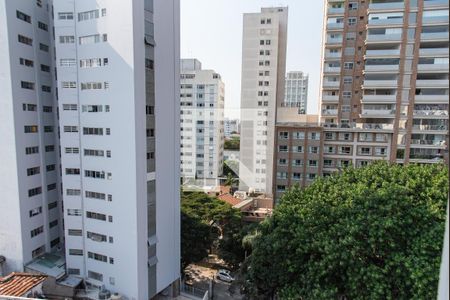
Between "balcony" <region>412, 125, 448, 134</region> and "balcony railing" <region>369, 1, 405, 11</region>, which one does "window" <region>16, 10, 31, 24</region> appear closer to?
"balcony railing" <region>369, 1, 405, 11</region>

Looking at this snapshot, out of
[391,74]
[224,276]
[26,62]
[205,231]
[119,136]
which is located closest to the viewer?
[119,136]

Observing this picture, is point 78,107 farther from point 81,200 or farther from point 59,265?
point 59,265

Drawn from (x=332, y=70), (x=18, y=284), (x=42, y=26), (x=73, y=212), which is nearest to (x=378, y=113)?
(x=332, y=70)

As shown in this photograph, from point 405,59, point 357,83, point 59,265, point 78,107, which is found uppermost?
point 405,59

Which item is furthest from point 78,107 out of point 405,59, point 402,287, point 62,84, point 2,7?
point 405,59

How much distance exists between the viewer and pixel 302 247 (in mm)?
9586

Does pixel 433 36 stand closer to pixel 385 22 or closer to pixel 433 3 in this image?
pixel 433 3

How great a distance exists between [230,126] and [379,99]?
1775 centimetres

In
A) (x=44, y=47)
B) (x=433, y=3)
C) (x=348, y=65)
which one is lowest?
(x=44, y=47)

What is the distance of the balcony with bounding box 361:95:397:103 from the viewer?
23766 millimetres

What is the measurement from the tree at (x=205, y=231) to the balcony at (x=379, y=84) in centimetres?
1637

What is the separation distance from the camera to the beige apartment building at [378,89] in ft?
74.4

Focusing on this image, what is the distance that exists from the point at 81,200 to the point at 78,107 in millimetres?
5194

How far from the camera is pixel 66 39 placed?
14266 mm
